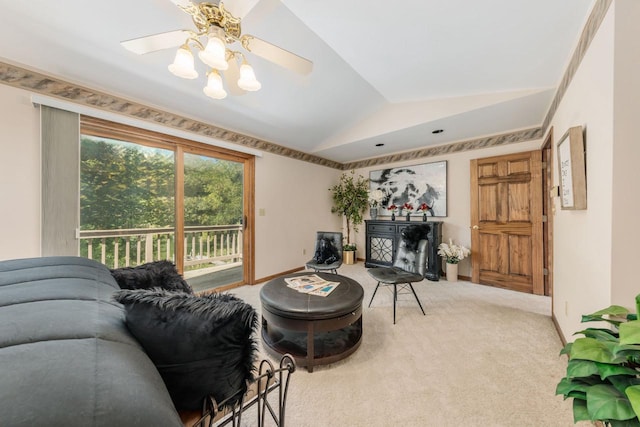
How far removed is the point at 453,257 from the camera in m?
3.81

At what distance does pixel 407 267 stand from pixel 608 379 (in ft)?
6.70

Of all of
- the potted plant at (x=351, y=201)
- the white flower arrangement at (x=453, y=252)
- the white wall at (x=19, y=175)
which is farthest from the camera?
the potted plant at (x=351, y=201)

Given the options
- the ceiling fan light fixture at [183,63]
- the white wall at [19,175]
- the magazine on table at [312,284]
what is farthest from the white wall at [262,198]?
the ceiling fan light fixture at [183,63]

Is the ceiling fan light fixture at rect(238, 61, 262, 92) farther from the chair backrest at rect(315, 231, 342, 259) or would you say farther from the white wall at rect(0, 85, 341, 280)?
the chair backrest at rect(315, 231, 342, 259)

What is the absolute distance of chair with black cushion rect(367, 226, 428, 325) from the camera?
8.30ft

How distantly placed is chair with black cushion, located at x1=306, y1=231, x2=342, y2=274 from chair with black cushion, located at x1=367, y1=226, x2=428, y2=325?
73cm

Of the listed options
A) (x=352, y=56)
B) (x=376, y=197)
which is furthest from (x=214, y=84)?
(x=376, y=197)

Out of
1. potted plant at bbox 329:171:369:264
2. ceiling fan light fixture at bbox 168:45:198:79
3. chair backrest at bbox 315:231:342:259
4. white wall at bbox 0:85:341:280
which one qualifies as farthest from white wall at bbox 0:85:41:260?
potted plant at bbox 329:171:369:264

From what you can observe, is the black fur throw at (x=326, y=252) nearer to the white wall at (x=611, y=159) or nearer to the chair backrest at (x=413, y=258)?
the chair backrest at (x=413, y=258)

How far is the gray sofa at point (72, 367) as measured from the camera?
42 centimetres

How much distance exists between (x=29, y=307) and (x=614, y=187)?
93.5 inches

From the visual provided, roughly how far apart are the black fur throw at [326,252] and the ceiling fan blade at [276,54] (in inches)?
93.2

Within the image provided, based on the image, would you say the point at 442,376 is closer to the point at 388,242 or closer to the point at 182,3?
the point at 182,3

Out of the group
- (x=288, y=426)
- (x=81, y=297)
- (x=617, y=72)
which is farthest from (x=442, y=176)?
(x=81, y=297)
